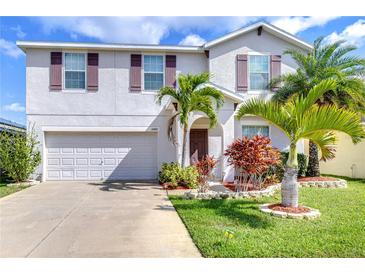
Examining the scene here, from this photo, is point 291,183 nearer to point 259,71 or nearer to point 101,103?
point 259,71

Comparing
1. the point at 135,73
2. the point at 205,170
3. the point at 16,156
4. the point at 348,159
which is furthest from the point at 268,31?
the point at 16,156

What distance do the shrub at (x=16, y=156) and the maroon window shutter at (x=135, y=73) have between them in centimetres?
546

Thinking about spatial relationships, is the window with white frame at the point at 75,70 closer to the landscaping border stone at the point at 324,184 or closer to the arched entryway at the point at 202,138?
the arched entryway at the point at 202,138

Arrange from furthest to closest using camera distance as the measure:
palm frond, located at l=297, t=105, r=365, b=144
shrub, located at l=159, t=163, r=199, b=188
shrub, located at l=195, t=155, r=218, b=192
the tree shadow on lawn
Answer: shrub, located at l=159, t=163, r=199, b=188 < shrub, located at l=195, t=155, r=218, b=192 < palm frond, located at l=297, t=105, r=365, b=144 < the tree shadow on lawn

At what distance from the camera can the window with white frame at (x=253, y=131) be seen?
14703 millimetres

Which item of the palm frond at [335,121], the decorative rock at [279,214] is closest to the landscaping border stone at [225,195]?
the decorative rock at [279,214]

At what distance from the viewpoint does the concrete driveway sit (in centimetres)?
511

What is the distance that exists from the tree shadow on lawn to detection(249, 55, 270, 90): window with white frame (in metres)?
7.72

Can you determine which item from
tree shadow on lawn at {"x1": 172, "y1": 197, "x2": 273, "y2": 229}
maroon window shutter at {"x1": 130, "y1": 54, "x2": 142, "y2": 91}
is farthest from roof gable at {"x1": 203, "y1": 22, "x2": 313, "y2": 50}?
tree shadow on lawn at {"x1": 172, "y1": 197, "x2": 273, "y2": 229}

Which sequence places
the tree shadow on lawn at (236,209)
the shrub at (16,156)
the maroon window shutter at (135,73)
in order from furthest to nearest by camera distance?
the maroon window shutter at (135,73) → the shrub at (16,156) → the tree shadow on lawn at (236,209)

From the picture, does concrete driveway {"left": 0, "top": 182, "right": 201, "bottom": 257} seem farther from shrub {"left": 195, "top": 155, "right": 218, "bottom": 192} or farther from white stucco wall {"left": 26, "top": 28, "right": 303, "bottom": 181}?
white stucco wall {"left": 26, "top": 28, "right": 303, "bottom": 181}

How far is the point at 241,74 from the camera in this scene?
48.6 feet
